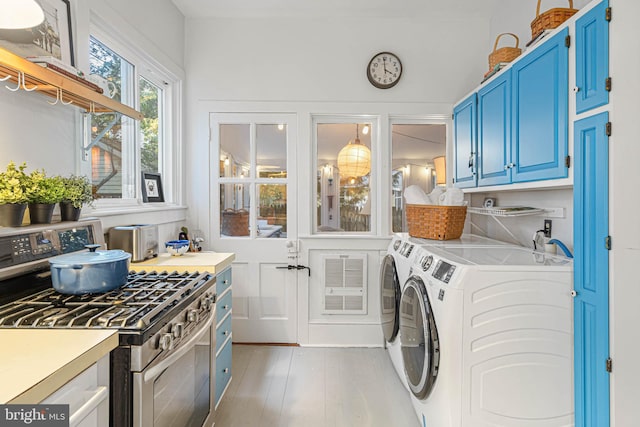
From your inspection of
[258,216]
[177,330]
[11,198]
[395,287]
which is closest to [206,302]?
[177,330]

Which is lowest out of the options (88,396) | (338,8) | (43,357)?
(88,396)

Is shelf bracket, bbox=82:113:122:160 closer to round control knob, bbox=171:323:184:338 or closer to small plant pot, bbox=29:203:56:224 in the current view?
small plant pot, bbox=29:203:56:224

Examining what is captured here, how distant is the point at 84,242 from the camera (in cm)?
157

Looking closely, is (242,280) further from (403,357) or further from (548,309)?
(548,309)

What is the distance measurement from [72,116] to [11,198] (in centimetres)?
70

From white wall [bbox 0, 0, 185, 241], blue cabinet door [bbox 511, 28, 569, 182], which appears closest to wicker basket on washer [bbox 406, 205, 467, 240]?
blue cabinet door [bbox 511, 28, 569, 182]

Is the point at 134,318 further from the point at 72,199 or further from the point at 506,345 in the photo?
the point at 506,345

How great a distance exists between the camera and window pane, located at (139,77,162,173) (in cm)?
264

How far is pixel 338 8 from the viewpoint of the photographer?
2.89 m

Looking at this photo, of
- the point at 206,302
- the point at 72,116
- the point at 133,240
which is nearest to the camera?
the point at 206,302

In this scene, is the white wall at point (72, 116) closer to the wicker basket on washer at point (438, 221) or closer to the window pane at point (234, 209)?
the window pane at point (234, 209)

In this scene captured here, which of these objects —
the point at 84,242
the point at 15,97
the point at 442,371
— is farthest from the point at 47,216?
the point at 442,371
